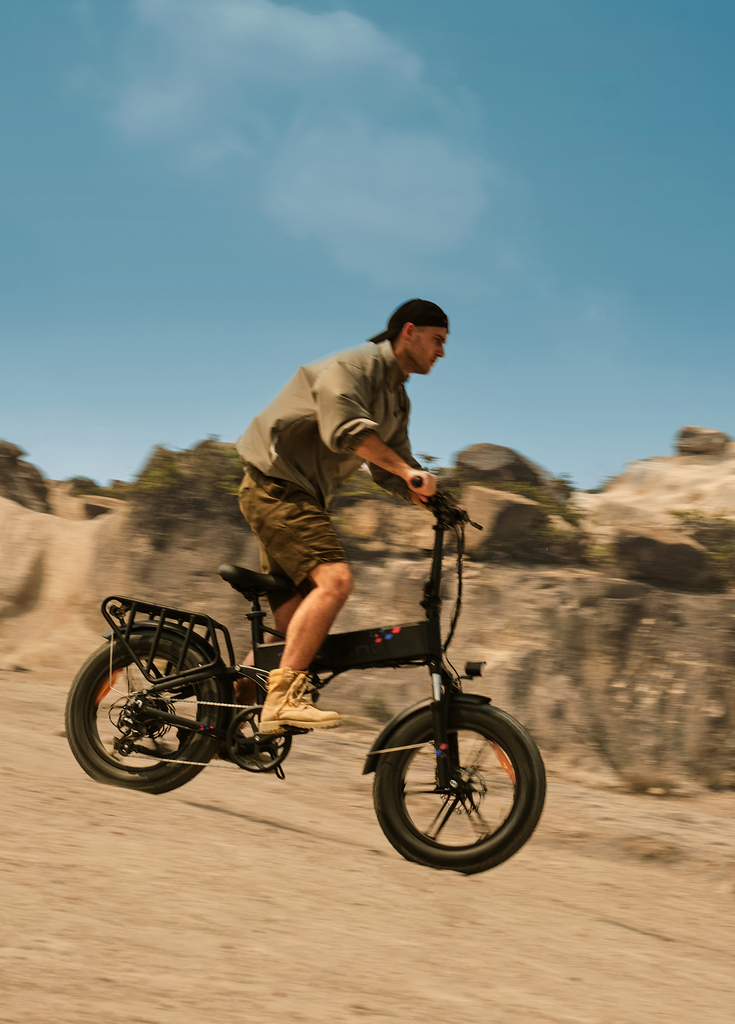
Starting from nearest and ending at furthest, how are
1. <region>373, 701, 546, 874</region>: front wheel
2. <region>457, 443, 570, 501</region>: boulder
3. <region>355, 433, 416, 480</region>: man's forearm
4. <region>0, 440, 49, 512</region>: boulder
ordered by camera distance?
<region>373, 701, 546, 874</region>: front wheel
<region>355, 433, 416, 480</region>: man's forearm
<region>457, 443, 570, 501</region>: boulder
<region>0, 440, 49, 512</region>: boulder

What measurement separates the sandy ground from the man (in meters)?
0.60

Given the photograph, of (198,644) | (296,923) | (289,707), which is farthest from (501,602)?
(296,923)

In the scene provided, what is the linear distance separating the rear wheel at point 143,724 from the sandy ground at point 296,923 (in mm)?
133

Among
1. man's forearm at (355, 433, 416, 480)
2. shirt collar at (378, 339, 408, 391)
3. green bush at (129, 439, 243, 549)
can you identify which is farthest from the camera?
green bush at (129, 439, 243, 549)

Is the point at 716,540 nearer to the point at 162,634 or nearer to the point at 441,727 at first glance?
the point at 441,727

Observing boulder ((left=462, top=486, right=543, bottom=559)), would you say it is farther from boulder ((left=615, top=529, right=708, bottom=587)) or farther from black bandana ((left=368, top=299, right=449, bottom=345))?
black bandana ((left=368, top=299, right=449, bottom=345))

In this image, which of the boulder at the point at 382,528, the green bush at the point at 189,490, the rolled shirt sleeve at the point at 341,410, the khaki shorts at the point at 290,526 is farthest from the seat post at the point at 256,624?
the green bush at the point at 189,490

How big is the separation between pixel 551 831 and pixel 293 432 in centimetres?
357

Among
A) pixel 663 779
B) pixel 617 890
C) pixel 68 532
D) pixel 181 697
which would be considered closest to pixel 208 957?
pixel 181 697

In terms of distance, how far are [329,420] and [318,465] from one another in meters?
0.38

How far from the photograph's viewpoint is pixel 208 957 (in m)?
2.62

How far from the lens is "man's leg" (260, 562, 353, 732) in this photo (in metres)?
3.65

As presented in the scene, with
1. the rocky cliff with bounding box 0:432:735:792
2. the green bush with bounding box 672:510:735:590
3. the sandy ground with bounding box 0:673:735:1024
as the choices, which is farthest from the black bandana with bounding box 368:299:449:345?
the green bush with bounding box 672:510:735:590

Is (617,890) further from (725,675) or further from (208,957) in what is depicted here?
(725,675)
